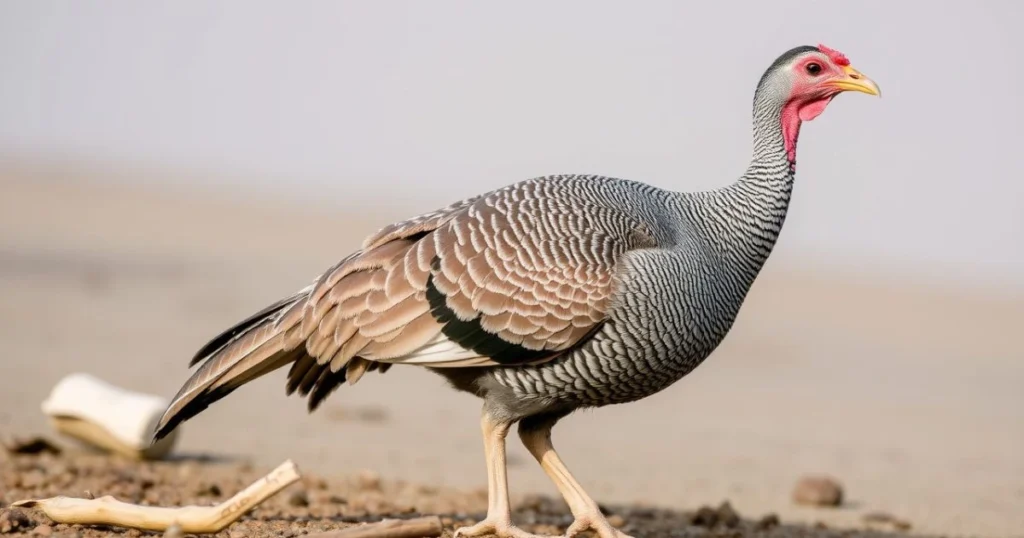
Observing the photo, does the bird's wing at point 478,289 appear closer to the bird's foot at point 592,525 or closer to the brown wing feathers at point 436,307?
the brown wing feathers at point 436,307

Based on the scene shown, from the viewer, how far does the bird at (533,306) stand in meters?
7.73

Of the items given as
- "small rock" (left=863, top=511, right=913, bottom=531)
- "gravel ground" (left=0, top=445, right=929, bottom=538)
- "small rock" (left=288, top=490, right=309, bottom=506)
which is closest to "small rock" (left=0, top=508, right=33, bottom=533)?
"gravel ground" (left=0, top=445, right=929, bottom=538)

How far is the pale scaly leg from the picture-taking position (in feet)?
26.2

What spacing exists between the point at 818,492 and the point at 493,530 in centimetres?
505

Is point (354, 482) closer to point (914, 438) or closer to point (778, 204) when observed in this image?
point (778, 204)

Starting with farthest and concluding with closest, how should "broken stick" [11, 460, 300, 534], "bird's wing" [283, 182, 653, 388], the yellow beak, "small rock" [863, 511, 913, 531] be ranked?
1. "small rock" [863, 511, 913, 531]
2. the yellow beak
3. "bird's wing" [283, 182, 653, 388]
4. "broken stick" [11, 460, 300, 534]

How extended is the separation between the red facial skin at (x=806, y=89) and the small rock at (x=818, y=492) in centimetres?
443

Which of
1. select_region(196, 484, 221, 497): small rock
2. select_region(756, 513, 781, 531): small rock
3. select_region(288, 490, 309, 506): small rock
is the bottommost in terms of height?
select_region(756, 513, 781, 531): small rock

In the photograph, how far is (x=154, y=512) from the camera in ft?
22.9

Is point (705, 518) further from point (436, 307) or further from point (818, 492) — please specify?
point (436, 307)

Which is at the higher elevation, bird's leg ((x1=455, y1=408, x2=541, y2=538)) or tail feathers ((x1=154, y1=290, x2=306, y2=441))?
tail feathers ((x1=154, y1=290, x2=306, y2=441))

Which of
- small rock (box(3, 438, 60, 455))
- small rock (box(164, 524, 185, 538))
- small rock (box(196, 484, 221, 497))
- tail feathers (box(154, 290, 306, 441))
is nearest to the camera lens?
small rock (box(164, 524, 185, 538))

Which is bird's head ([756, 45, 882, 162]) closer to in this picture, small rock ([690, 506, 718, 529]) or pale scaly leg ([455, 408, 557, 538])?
pale scaly leg ([455, 408, 557, 538])

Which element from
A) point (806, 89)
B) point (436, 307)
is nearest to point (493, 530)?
point (436, 307)
